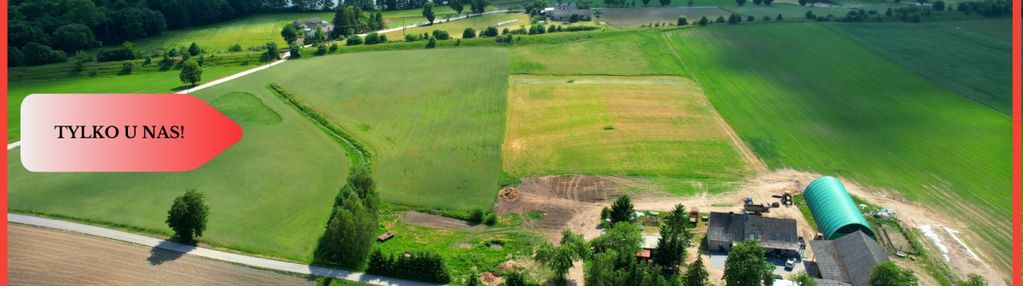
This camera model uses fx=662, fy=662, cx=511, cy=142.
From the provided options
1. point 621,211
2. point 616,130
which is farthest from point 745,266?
point 616,130

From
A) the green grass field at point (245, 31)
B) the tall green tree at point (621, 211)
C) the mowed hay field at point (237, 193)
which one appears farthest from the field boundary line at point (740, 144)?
the green grass field at point (245, 31)

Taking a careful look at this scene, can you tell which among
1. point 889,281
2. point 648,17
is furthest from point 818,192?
point 648,17

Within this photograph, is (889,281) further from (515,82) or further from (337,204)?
(515,82)

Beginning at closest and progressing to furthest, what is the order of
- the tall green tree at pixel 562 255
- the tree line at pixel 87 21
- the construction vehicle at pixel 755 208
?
the tall green tree at pixel 562 255, the construction vehicle at pixel 755 208, the tree line at pixel 87 21

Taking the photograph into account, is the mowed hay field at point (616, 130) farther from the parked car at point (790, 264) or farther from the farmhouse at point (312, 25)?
the farmhouse at point (312, 25)

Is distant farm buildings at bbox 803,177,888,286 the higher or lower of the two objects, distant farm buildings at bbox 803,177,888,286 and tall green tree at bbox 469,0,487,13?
the lower

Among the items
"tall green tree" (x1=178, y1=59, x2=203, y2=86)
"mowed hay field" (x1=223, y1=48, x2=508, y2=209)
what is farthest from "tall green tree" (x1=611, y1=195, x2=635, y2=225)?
"tall green tree" (x1=178, y1=59, x2=203, y2=86)

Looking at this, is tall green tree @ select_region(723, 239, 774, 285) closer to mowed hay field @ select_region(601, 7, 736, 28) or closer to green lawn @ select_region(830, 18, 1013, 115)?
green lawn @ select_region(830, 18, 1013, 115)

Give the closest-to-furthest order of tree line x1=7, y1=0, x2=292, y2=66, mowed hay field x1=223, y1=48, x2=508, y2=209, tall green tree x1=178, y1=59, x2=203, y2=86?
mowed hay field x1=223, y1=48, x2=508, y2=209 < tall green tree x1=178, y1=59, x2=203, y2=86 < tree line x1=7, y1=0, x2=292, y2=66
